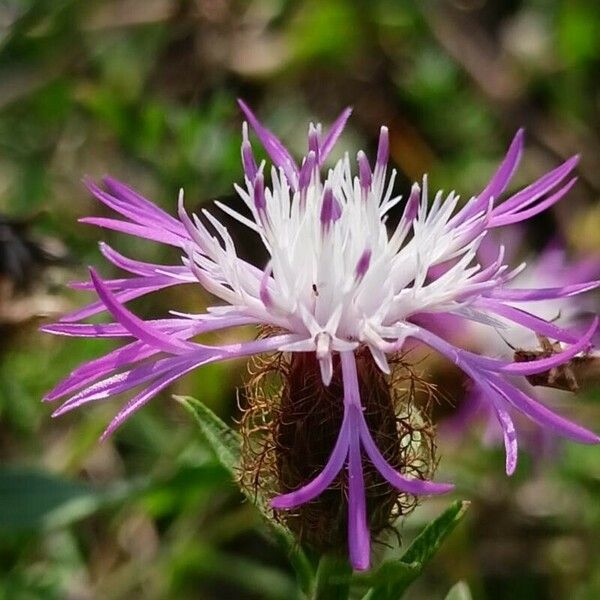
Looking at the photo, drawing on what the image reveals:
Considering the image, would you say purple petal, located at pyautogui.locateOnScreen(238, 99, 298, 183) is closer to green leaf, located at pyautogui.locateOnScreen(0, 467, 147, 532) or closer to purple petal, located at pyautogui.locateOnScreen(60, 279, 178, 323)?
purple petal, located at pyautogui.locateOnScreen(60, 279, 178, 323)

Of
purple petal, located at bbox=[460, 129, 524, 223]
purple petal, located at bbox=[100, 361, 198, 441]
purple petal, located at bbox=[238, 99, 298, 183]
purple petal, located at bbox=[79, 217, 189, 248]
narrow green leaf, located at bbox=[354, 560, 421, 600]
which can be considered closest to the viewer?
purple petal, located at bbox=[100, 361, 198, 441]

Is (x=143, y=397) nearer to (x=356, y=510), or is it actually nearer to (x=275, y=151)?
(x=356, y=510)

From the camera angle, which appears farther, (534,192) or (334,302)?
(534,192)

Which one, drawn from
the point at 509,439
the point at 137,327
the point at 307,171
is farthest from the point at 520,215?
the point at 137,327

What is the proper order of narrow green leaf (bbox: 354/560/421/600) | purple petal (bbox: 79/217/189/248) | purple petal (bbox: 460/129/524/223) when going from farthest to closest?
purple petal (bbox: 460/129/524/223) < purple petal (bbox: 79/217/189/248) < narrow green leaf (bbox: 354/560/421/600)

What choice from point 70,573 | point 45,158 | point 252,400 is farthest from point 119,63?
point 252,400

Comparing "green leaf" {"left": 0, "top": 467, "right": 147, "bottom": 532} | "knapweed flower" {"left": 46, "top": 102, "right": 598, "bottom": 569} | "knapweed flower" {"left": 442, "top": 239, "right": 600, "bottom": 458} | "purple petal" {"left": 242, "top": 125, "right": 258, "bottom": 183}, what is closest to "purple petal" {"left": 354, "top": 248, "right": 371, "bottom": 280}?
"knapweed flower" {"left": 46, "top": 102, "right": 598, "bottom": 569}
